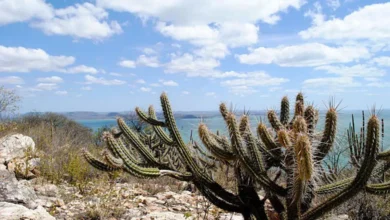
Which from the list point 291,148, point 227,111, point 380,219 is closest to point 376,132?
point 291,148

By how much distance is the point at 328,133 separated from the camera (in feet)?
10.8

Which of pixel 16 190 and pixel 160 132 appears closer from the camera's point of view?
pixel 160 132

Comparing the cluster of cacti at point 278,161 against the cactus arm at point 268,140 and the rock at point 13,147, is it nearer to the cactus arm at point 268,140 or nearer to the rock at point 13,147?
the cactus arm at point 268,140

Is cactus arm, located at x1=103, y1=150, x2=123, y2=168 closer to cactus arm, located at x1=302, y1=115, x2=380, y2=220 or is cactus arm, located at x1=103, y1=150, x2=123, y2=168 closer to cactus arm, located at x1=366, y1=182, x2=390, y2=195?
cactus arm, located at x1=302, y1=115, x2=380, y2=220

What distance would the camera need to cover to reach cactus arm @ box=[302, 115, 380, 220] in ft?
9.70

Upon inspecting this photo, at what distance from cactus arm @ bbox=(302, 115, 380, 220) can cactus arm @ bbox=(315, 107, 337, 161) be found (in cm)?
32

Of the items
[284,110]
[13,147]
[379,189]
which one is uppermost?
[284,110]

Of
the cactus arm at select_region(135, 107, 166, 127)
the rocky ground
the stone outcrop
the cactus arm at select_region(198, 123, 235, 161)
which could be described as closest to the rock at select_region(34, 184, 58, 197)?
the rocky ground

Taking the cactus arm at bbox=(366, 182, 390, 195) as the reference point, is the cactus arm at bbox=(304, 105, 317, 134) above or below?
above

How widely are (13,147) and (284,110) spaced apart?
7.47 metres

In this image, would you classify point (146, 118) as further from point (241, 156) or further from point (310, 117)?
point (310, 117)

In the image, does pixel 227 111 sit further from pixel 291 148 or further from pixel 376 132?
pixel 376 132

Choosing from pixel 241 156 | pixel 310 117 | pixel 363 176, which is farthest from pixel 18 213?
pixel 363 176

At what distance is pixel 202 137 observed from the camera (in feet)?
11.5
